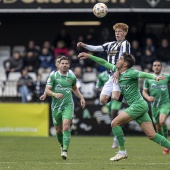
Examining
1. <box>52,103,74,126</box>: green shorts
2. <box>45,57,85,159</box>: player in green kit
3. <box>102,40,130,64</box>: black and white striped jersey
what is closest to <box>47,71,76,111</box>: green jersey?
<box>45,57,85,159</box>: player in green kit

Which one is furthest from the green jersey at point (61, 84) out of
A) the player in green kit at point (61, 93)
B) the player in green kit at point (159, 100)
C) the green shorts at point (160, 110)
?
the green shorts at point (160, 110)

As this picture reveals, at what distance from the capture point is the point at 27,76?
25906 mm

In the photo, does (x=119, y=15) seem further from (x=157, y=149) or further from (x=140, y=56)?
(x=157, y=149)

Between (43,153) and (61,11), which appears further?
(61,11)

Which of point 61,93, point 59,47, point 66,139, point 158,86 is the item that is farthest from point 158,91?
point 59,47

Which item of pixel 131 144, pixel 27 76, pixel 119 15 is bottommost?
pixel 131 144

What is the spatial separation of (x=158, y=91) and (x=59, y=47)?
10.2 m

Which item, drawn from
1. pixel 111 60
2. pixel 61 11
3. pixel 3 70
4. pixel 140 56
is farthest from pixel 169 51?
pixel 111 60

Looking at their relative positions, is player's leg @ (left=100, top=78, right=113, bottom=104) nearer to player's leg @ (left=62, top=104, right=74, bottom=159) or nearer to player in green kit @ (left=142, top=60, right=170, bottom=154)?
player's leg @ (left=62, top=104, right=74, bottom=159)

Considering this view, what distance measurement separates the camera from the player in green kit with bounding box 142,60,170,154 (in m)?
17.9

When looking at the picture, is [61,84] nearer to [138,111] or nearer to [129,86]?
[129,86]

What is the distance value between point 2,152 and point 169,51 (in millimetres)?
14106

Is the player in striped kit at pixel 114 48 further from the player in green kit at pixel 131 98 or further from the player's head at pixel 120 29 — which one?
the player in green kit at pixel 131 98

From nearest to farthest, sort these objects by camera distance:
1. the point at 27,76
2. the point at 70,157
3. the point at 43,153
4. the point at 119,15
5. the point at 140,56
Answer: the point at 70,157 < the point at 43,153 < the point at 27,76 < the point at 140,56 < the point at 119,15
